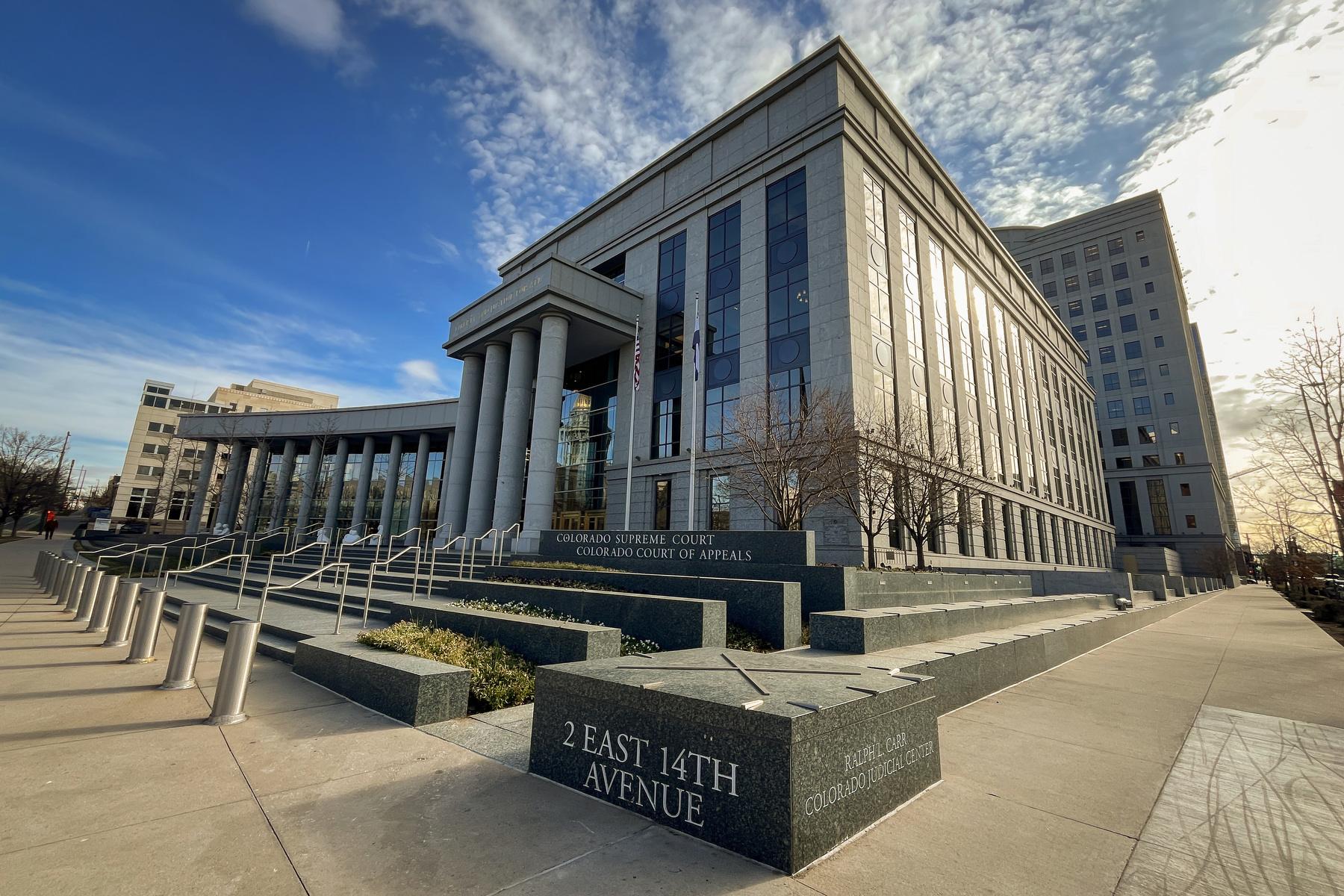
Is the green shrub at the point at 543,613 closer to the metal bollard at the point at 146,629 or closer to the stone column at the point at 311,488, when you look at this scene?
the metal bollard at the point at 146,629

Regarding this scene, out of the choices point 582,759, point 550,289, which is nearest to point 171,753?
point 582,759

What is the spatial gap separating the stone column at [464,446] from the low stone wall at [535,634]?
25.0 metres

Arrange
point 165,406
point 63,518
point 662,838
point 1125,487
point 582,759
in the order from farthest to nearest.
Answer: point 165,406, point 63,518, point 1125,487, point 582,759, point 662,838

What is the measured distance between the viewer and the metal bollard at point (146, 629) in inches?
330

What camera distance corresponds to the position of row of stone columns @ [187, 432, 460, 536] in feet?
160

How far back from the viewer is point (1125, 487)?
234ft

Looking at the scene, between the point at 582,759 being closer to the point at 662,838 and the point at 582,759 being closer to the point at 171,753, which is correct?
the point at 662,838

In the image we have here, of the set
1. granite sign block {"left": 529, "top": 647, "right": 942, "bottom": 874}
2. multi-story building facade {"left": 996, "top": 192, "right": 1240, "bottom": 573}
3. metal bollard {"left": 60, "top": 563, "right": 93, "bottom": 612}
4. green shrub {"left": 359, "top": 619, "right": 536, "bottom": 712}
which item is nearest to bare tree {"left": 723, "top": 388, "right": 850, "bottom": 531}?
green shrub {"left": 359, "top": 619, "right": 536, "bottom": 712}

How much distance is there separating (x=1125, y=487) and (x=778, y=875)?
3563 inches

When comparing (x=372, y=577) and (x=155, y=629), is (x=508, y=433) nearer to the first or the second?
(x=372, y=577)

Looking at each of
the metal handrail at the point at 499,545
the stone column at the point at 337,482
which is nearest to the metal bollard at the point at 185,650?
the metal handrail at the point at 499,545

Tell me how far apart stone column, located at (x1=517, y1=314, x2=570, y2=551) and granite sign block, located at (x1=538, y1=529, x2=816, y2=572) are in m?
11.0

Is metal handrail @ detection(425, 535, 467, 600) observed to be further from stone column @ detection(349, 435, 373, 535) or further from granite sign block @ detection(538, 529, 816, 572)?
stone column @ detection(349, 435, 373, 535)

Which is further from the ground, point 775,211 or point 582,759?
point 775,211
